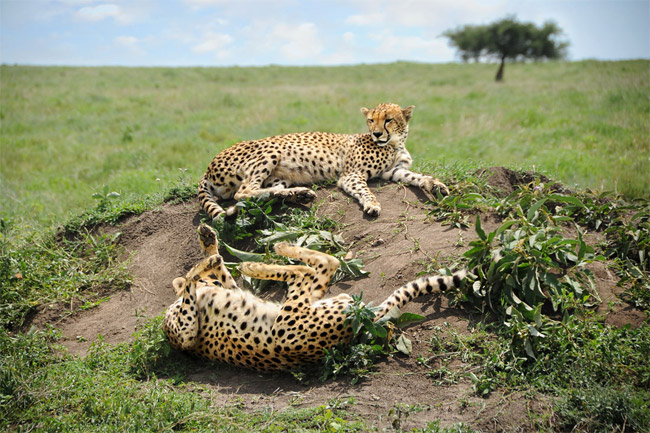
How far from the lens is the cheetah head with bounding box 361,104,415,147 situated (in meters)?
5.97

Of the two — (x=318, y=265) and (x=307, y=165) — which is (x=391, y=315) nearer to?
(x=318, y=265)

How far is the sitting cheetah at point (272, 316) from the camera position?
371 centimetres

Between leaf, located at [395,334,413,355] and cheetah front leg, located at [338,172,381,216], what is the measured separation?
174cm

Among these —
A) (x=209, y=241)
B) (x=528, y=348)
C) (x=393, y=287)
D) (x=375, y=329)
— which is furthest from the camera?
(x=209, y=241)

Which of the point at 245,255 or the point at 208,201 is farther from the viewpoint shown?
the point at 208,201

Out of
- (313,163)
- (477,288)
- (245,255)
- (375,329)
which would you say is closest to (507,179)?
(313,163)

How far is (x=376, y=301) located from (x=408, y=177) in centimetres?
206

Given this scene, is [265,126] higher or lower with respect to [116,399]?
higher

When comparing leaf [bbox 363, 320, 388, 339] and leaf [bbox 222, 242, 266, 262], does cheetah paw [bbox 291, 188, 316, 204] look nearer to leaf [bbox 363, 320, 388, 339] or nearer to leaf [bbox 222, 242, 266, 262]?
leaf [bbox 222, 242, 266, 262]

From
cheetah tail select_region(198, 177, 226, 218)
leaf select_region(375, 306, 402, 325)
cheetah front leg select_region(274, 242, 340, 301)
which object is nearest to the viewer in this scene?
leaf select_region(375, 306, 402, 325)

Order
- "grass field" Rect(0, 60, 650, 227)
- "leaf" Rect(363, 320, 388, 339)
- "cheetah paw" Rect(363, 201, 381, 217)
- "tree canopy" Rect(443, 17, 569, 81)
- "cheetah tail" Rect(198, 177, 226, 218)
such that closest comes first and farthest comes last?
"leaf" Rect(363, 320, 388, 339) → "cheetah paw" Rect(363, 201, 381, 217) → "cheetah tail" Rect(198, 177, 226, 218) → "grass field" Rect(0, 60, 650, 227) → "tree canopy" Rect(443, 17, 569, 81)

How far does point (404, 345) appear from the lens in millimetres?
3666

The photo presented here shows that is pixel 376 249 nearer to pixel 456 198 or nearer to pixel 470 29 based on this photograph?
pixel 456 198

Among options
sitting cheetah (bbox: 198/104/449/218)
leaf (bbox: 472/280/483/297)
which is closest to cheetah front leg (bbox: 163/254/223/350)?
sitting cheetah (bbox: 198/104/449/218)
